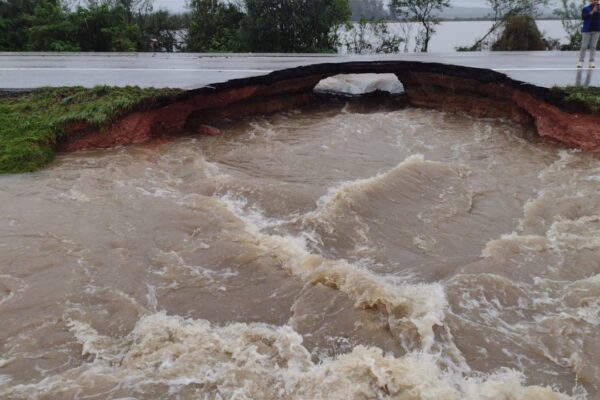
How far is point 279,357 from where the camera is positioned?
4.16 metres

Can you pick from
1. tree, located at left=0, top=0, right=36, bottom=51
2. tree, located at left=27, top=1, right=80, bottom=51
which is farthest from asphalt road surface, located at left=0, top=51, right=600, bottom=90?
→ tree, located at left=0, top=0, right=36, bottom=51

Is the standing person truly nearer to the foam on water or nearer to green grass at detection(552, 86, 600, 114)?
green grass at detection(552, 86, 600, 114)

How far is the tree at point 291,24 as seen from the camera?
16406mm

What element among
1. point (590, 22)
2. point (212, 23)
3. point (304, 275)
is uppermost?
point (212, 23)

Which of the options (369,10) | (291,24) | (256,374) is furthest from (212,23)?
(256,374)

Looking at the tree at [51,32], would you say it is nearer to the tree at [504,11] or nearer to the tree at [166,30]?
the tree at [166,30]

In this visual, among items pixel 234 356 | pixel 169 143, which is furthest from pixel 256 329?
pixel 169 143

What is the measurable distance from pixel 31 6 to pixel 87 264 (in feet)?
63.8

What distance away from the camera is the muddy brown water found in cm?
398

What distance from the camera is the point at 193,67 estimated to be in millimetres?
12461

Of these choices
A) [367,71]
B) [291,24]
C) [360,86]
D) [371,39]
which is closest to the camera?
[367,71]

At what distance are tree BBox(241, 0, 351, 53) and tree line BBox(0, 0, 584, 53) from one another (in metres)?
0.03

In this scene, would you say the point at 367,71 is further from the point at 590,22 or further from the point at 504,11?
the point at 504,11

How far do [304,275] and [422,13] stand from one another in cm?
1611
